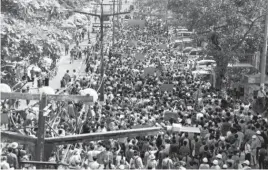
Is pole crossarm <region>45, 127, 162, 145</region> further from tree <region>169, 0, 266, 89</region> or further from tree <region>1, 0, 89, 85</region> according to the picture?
tree <region>169, 0, 266, 89</region>

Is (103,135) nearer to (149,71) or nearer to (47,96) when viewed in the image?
(47,96)

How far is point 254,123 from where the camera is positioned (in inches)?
677

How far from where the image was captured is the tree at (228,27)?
25.5m

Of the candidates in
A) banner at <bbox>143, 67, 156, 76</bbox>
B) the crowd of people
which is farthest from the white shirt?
banner at <bbox>143, 67, 156, 76</bbox>

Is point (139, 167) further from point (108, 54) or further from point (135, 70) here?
point (108, 54)

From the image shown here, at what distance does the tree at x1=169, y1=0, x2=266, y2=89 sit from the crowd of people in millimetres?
1827

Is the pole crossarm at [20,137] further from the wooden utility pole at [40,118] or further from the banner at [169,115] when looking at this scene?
the banner at [169,115]

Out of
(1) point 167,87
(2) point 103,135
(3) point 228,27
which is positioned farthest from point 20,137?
(3) point 228,27

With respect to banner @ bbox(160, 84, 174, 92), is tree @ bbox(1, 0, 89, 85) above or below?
above

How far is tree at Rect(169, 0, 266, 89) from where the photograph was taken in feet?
83.8

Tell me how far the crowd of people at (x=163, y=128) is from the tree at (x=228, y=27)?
1827 mm

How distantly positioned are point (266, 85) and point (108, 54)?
16105 millimetres

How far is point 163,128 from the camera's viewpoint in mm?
15047

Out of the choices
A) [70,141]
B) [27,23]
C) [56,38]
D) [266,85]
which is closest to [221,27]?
Result: [266,85]
